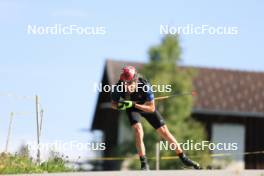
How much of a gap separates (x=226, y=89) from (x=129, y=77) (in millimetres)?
34449

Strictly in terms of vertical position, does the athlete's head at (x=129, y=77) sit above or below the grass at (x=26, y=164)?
above

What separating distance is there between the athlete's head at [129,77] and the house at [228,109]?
29.3 m

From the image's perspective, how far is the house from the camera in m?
46.5

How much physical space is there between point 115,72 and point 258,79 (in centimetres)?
823

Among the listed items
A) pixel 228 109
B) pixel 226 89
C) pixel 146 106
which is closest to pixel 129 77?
pixel 146 106

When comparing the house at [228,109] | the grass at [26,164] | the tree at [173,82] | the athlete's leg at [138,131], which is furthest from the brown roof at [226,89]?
the athlete's leg at [138,131]

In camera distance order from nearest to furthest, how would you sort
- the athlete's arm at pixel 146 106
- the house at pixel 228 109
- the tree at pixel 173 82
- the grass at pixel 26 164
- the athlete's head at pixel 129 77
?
the athlete's head at pixel 129 77 < the athlete's arm at pixel 146 106 < the grass at pixel 26 164 < the tree at pixel 173 82 < the house at pixel 228 109

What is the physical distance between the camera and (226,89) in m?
49.7

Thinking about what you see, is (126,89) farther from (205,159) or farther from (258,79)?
(258,79)

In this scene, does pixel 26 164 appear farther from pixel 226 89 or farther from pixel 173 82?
pixel 226 89

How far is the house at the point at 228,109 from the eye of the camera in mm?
46531

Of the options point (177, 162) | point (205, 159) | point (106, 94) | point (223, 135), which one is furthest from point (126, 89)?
point (106, 94)

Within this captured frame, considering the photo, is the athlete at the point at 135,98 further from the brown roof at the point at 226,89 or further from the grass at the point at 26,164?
the brown roof at the point at 226,89

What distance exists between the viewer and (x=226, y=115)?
4725 cm
